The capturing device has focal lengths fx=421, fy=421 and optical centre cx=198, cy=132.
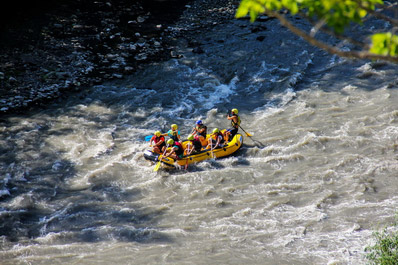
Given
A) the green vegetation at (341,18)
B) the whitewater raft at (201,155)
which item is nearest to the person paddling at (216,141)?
the whitewater raft at (201,155)

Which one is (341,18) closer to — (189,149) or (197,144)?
(189,149)

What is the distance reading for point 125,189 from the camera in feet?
31.3

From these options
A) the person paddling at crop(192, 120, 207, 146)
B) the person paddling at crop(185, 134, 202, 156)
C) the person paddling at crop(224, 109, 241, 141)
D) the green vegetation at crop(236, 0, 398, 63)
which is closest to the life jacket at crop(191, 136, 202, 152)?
the person paddling at crop(185, 134, 202, 156)

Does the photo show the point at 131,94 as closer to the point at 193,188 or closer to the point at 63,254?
the point at 193,188

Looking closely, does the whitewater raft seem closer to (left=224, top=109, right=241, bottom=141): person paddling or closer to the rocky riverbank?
(left=224, top=109, right=241, bottom=141): person paddling

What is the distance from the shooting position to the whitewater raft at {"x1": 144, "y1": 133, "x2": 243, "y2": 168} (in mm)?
10094

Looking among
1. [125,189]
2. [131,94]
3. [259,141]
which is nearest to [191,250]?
[125,189]

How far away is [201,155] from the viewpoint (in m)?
10.4

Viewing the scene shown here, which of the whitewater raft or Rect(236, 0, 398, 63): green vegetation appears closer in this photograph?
Rect(236, 0, 398, 63): green vegetation

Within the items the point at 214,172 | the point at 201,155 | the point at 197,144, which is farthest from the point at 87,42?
the point at 214,172

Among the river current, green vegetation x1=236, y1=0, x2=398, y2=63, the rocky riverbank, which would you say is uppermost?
green vegetation x1=236, y1=0, x2=398, y2=63

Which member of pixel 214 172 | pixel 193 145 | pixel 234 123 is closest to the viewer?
pixel 214 172

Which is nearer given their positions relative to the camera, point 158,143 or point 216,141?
point 158,143

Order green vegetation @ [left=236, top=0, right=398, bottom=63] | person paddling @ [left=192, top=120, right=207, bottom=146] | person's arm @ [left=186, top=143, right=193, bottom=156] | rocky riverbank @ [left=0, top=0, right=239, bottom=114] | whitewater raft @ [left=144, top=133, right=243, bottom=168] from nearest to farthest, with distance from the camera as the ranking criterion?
green vegetation @ [left=236, top=0, right=398, bottom=63] → whitewater raft @ [left=144, top=133, right=243, bottom=168] → person's arm @ [left=186, top=143, right=193, bottom=156] → person paddling @ [left=192, top=120, right=207, bottom=146] → rocky riverbank @ [left=0, top=0, right=239, bottom=114]
